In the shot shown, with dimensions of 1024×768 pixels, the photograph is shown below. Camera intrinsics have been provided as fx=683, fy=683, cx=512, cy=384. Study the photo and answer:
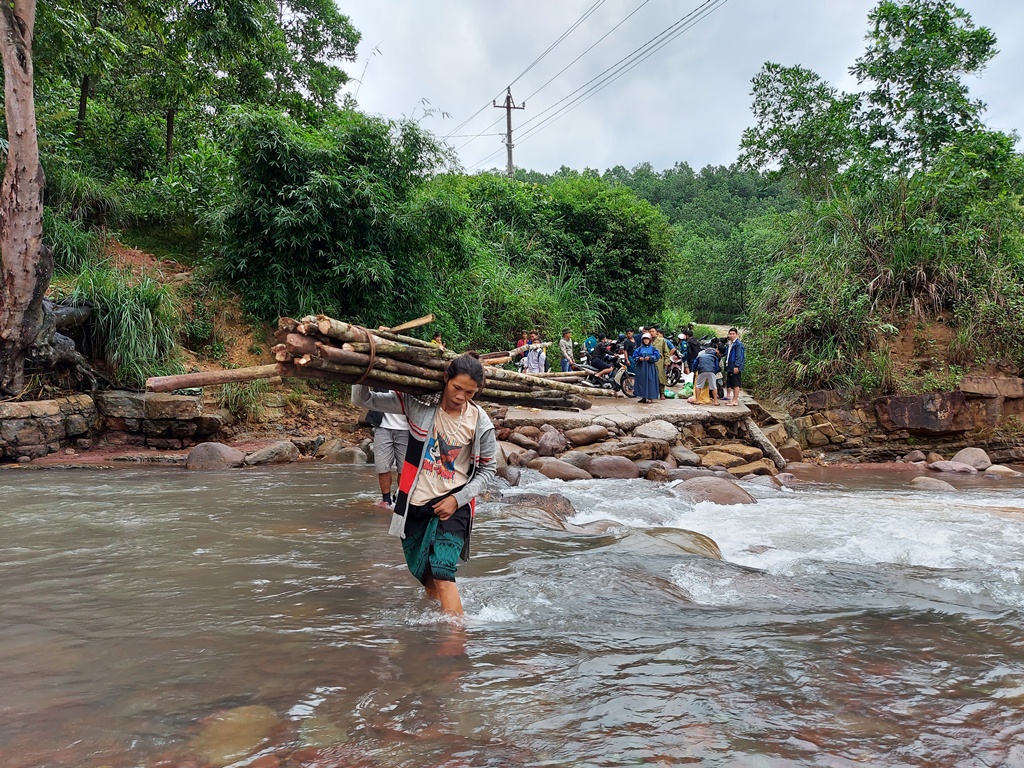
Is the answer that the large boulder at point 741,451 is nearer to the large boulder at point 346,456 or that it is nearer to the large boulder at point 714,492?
the large boulder at point 714,492

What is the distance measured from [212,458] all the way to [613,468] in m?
5.55

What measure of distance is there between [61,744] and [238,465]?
7.51m

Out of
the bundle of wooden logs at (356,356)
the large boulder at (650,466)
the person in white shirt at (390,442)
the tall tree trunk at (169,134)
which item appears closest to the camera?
the bundle of wooden logs at (356,356)

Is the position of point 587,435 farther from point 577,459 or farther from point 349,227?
point 349,227

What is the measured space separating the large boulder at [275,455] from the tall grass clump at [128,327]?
2.25 metres

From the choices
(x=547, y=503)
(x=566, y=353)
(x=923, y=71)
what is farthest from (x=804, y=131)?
(x=547, y=503)

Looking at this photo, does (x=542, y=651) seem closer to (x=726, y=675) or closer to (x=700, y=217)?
(x=726, y=675)

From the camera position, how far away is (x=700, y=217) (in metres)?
44.4

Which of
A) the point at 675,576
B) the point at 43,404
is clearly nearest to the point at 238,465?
the point at 43,404

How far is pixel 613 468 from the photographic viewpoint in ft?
31.3

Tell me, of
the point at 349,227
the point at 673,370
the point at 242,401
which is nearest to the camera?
the point at 242,401

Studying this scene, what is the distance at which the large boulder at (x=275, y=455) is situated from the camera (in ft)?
31.8

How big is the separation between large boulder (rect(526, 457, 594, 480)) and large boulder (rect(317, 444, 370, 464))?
2.59 meters

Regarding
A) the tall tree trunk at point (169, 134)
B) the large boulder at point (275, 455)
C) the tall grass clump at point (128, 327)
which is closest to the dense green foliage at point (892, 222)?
the large boulder at point (275, 455)
